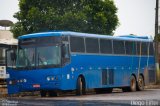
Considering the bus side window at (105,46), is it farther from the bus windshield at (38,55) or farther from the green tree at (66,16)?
the green tree at (66,16)

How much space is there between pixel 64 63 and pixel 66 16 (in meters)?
26.4

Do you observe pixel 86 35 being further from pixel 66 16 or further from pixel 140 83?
pixel 66 16

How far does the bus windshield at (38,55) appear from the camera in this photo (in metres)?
27.6

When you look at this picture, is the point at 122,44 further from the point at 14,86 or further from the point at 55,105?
the point at 55,105

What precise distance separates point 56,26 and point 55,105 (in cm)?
3655

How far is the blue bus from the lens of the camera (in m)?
27.7

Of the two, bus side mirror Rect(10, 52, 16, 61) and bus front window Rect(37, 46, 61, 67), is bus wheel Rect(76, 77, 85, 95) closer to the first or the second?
bus front window Rect(37, 46, 61, 67)

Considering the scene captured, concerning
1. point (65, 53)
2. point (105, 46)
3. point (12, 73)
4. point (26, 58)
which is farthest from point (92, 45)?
point (12, 73)

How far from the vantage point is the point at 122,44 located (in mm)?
34375

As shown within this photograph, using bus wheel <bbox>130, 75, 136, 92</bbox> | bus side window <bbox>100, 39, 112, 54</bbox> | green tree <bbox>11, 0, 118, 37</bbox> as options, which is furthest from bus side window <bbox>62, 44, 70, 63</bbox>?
green tree <bbox>11, 0, 118, 37</bbox>

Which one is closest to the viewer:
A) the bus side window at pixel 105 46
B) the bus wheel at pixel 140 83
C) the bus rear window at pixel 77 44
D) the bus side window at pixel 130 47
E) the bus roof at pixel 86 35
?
the bus roof at pixel 86 35

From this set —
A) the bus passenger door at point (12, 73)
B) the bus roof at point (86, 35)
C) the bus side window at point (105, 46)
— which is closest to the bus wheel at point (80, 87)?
the bus roof at point (86, 35)

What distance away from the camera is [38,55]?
27953 mm

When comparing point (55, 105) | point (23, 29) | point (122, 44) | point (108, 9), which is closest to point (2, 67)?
point (122, 44)
